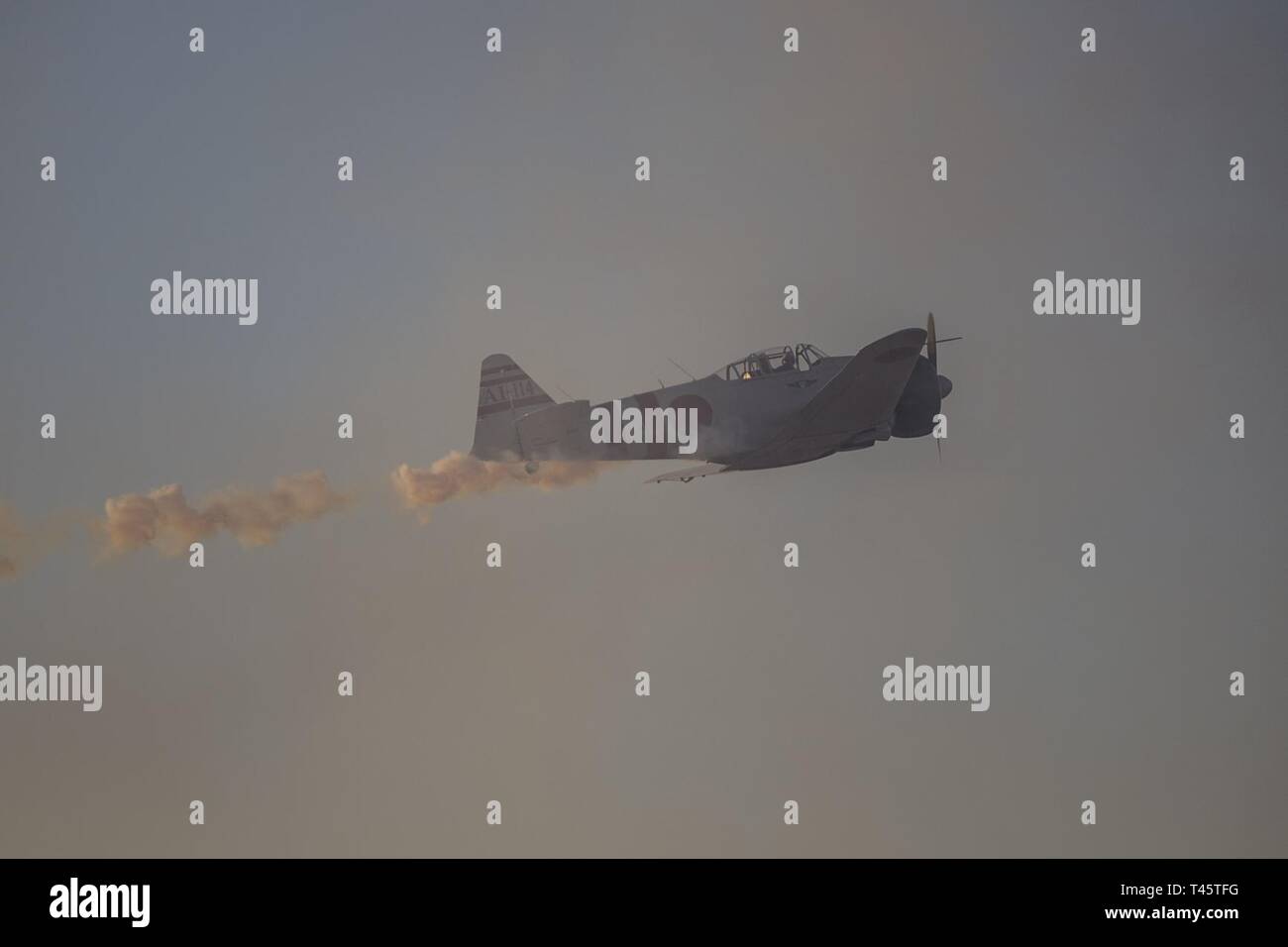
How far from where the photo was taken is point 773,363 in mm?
35188

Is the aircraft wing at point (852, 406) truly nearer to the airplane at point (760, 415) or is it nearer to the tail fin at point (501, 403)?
the airplane at point (760, 415)

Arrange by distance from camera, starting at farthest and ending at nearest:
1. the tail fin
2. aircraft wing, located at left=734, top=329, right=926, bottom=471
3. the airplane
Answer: the tail fin < the airplane < aircraft wing, located at left=734, top=329, right=926, bottom=471

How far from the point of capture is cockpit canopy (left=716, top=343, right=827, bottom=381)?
35125 millimetres

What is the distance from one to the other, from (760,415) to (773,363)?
1.05 m

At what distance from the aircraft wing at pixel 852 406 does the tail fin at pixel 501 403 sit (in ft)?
14.5

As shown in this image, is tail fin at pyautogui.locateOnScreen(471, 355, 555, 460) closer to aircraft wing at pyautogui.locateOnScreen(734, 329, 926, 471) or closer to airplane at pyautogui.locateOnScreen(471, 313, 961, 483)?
airplane at pyautogui.locateOnScreen(471, 313, 961, 483)

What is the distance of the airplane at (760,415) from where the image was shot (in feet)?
115

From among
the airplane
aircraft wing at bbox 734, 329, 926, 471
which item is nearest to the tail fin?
the airplane

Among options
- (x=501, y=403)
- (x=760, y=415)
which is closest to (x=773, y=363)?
(x=760, y=415)

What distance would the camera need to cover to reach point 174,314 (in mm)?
35781

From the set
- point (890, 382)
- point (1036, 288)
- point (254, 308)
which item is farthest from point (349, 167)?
point (1036, 288)

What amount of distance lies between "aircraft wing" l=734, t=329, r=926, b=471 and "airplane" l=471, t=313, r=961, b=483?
0.06 feet

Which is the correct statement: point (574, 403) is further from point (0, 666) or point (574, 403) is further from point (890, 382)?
point (0, 666)

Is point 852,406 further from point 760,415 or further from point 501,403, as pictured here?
point 501,403
